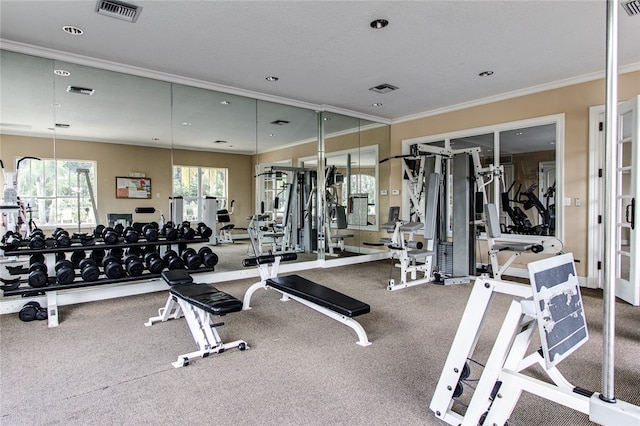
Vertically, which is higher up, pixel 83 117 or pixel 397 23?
pixel 397 23

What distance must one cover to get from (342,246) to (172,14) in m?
4.78

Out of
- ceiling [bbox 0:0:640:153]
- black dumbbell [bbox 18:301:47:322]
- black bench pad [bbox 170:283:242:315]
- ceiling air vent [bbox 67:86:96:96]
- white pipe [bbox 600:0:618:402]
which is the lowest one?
black dumbbell [bbox 18:301:47:322]

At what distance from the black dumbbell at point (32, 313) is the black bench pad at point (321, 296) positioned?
6.85ft

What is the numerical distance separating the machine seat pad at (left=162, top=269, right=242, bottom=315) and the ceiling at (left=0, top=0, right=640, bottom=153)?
2.24 meters

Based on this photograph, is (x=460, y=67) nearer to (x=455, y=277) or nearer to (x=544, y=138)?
(x=544, y=138)

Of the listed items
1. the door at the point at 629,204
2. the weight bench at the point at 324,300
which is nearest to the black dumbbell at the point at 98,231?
the weight bench at the point at 324,300

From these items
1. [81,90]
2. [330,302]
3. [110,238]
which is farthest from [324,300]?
[81,90]

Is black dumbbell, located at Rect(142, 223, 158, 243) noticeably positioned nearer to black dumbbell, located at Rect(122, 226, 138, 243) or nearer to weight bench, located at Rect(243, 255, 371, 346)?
black dumbbell, located at Rect(122, 226, 138, 243)

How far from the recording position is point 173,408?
73.4 inches

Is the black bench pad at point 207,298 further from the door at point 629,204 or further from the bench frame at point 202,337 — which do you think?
the door at point 629,204

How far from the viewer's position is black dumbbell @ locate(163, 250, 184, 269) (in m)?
3.98

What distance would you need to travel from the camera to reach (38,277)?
3209mm

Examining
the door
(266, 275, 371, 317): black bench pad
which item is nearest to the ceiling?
the door

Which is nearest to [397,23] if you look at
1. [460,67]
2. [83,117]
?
[460,67]
